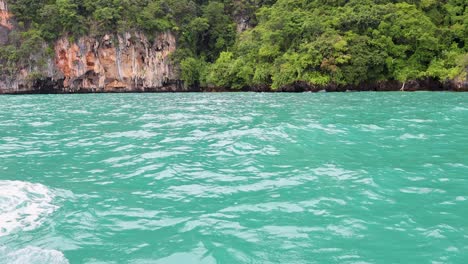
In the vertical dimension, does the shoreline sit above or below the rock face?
below

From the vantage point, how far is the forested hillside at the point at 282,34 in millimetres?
32344

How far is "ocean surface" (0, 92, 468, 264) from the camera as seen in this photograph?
352 centimetres

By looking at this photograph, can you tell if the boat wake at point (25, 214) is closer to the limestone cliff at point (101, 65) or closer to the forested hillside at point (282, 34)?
the forested hillside at point (282, 34)

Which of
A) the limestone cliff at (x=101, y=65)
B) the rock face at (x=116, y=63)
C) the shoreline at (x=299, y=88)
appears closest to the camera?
the shoreline at (x=299, y=88)

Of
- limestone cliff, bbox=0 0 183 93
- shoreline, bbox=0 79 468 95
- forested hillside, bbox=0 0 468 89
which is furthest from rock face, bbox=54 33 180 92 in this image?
forested hillside, bbox=0 0 468 89

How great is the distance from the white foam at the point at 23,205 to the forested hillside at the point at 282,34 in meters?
29.7

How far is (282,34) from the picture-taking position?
37344mm

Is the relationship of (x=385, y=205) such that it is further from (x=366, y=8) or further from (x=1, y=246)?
(x=366, y=8)

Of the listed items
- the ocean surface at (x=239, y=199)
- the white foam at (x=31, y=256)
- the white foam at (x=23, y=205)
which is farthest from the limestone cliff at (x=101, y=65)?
the white foam at (x=31, y=256)

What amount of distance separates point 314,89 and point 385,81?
6261 mm

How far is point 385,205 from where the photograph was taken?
457 centimetres

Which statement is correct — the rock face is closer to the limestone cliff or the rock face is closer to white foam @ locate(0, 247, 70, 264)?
the limestone cliff

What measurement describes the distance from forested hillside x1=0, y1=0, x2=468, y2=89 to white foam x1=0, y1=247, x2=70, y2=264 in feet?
102

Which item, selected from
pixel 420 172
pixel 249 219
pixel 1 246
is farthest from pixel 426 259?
pixel 1 246
